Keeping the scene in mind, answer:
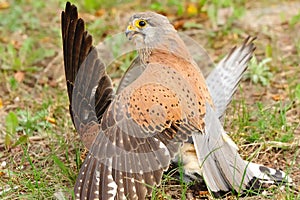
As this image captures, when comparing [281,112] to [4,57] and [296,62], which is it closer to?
[296,62]

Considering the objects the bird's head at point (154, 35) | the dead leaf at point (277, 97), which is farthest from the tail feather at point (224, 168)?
the dead leaf at point (277, 97)

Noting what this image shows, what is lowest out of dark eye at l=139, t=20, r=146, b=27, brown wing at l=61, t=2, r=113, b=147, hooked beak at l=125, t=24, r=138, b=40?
brown wing at l=61, t=2, r=113, b=147

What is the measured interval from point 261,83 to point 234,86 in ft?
2.05

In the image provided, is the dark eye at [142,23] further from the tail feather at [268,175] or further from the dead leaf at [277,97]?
the dead leaf at [277,97]

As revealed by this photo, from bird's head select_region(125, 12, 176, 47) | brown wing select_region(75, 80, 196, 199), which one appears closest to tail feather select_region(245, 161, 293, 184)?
brown wing select_region(75, 80, 196, 199)

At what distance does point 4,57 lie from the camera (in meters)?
5.87

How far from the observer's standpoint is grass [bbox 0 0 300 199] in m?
4.19

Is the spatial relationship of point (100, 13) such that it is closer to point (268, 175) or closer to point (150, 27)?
point (150, 27)

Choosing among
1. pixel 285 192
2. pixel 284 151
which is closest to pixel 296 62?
pixel 284 151

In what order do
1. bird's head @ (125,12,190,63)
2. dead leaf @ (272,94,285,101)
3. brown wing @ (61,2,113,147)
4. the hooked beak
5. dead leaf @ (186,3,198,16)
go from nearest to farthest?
brown wing @ (61,2,113,147), bird's head @ (125,12,190,63), the hooked beak, dead leaf @ (272,94,285,101), dead leaf @ (186,3,198,16)

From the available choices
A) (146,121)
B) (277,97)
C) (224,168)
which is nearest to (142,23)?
(146,121)

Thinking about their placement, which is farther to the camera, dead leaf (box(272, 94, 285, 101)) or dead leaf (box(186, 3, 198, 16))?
dead leaf (box(186, 3, 198, 16))

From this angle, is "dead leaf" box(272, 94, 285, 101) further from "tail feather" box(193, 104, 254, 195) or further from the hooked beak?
the hooked beak

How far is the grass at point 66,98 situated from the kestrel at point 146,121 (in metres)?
0.24
